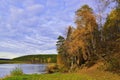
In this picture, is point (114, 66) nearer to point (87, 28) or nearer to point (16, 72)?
point (16, 72)

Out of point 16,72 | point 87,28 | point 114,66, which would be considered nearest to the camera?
point 16,72

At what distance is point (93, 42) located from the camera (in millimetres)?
45688

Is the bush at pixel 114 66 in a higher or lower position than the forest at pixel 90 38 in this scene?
lower

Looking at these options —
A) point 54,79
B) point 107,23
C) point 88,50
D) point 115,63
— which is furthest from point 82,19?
point 54,79

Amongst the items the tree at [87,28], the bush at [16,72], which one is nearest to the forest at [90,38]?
the tree at [87,28]

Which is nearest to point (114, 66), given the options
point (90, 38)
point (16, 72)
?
point (16, 72)

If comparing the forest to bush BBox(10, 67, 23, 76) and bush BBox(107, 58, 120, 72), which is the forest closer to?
bush BBox(107, 58, 120, 72)

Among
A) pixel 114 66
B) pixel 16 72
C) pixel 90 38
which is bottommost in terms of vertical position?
pixel 16 72

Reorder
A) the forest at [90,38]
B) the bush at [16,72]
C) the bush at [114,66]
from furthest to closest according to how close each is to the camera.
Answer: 1. the forest at [90,38]
2. the bush at [114,66]
3. the bush at [16,72]

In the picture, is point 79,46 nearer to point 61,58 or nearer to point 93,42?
point 93,42

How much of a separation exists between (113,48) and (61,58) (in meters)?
26.6

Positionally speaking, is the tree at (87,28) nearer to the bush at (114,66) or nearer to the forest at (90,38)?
the forest at (90,38)

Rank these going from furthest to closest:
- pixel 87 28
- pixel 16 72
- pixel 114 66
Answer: pixel 87 28 → pixel 114 66 → pixel 16 72

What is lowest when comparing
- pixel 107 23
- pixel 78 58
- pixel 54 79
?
pixel 54 79
